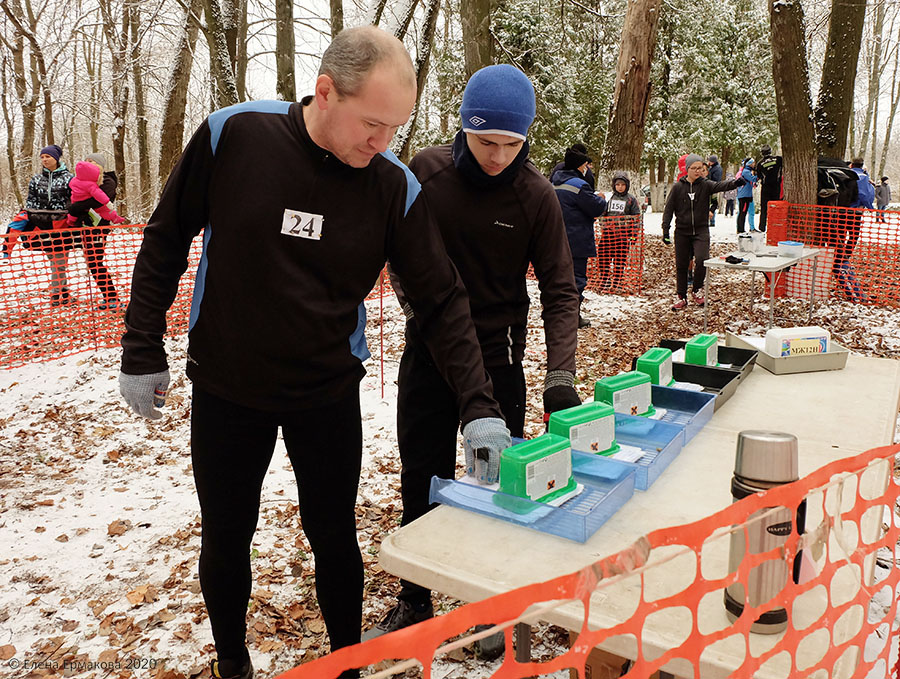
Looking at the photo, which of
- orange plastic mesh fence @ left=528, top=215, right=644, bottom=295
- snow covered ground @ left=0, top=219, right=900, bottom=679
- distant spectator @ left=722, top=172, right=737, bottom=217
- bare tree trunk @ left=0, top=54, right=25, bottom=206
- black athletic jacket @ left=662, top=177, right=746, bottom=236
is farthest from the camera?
distant spectator @ left=722, top=172, right=737, bottom=217

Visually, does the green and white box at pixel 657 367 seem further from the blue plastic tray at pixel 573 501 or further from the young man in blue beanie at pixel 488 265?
the blue plastic tray at pixel 573 501

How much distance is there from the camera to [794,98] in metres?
9.06

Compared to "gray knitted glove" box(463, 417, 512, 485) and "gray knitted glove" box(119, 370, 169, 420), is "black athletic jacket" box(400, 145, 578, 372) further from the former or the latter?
"gray knitted glove" box(119, 370, 169, 420)

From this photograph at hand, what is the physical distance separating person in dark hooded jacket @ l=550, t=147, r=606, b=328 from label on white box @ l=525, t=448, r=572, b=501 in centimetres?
644

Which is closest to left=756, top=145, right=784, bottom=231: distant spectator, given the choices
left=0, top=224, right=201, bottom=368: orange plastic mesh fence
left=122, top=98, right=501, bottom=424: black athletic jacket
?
left=0, top=224, right=201, bottom=368: orange plastic mesh fence

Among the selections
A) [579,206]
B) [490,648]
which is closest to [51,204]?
[579,206]

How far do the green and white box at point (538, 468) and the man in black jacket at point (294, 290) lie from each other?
0.53 ft

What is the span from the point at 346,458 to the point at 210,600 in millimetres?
646

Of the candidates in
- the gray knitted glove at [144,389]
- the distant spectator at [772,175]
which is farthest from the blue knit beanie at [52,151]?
the distant spectator at [772,175]

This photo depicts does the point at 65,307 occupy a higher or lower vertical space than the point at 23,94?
lower

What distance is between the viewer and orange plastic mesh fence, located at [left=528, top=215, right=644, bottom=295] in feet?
35.5

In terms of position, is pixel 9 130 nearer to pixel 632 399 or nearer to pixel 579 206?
pixel 579 206

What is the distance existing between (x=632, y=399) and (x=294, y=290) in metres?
1.19

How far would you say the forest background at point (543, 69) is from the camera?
30.3 feet
